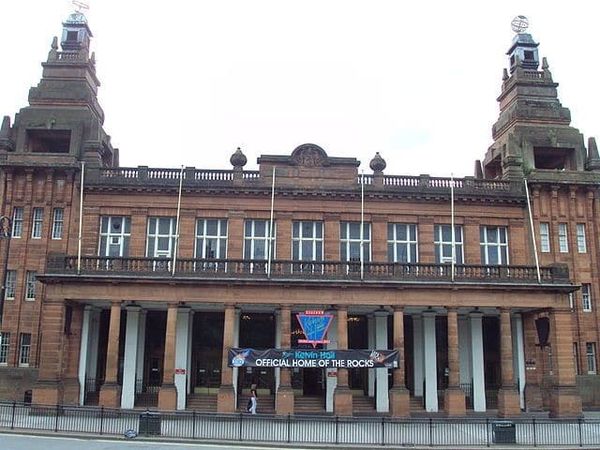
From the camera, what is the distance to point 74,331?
3497cm

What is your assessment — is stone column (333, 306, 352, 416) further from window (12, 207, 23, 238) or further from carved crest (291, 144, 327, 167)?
window (12, 207, 23, 238)

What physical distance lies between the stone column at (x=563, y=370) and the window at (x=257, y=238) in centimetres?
1652

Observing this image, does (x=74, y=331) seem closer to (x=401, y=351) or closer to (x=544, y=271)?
(x=401, y=351)

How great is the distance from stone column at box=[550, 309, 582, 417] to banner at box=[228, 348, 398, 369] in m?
8.95

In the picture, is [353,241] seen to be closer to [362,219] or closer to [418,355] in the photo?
[362,219]

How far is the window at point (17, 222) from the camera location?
37.2 m

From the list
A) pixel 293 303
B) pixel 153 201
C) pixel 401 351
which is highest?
pixel 153 201

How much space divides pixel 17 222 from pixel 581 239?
35.4m

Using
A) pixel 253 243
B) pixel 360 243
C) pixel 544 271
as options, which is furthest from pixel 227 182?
pixel 544 271

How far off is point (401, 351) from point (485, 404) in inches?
280

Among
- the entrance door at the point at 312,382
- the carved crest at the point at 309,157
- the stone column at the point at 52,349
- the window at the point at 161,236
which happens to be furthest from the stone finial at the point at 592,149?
the stone column at the point at 52,349

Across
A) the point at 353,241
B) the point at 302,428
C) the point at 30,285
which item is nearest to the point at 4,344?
the point at 30,285

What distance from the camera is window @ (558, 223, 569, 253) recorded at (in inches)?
1528

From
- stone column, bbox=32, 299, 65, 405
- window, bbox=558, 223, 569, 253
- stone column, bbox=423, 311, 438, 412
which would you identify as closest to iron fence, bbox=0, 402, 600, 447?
stone column, bbox=32, 299, 65, 405
